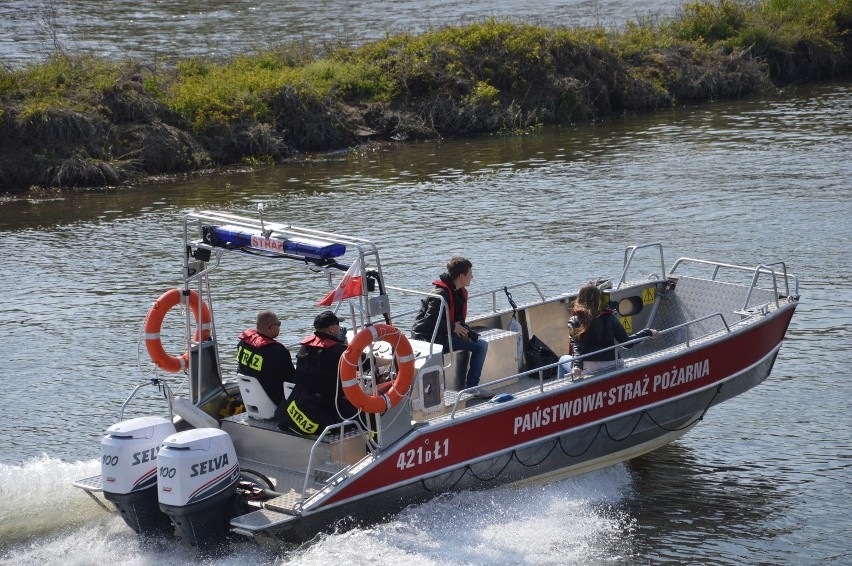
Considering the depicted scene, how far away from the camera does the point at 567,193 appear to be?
2166 centimetres

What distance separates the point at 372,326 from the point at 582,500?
2804 millimetres

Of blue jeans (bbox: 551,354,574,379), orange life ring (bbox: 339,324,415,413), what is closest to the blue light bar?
orange life ring (bbox: 339,324,415,413)

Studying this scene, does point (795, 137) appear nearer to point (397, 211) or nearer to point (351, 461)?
point (397, 211)

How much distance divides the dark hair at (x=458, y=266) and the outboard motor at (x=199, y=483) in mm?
2639

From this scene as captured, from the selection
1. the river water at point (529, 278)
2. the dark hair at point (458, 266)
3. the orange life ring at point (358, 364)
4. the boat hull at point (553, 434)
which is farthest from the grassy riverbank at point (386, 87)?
the orange life ring at point (358, 364)

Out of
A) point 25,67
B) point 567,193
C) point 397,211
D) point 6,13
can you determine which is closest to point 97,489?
point 397,211

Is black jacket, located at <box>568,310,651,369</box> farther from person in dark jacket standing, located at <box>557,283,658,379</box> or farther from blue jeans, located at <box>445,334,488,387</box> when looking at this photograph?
blue jeans, located at <box>445,334,488,387</box>

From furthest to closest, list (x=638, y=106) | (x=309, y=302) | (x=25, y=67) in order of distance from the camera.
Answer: (x=638, y=106) < (x=25, y=67) < (x=309, y=302)

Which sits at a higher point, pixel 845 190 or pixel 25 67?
pixel 25 67

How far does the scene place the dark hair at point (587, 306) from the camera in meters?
10.0

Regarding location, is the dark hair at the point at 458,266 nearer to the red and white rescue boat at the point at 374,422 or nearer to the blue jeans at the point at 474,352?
the blue jeans at the point at 474,352

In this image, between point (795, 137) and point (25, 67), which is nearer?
point (795, 137)

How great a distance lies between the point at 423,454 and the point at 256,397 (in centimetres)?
143

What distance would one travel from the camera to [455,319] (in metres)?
10.6
